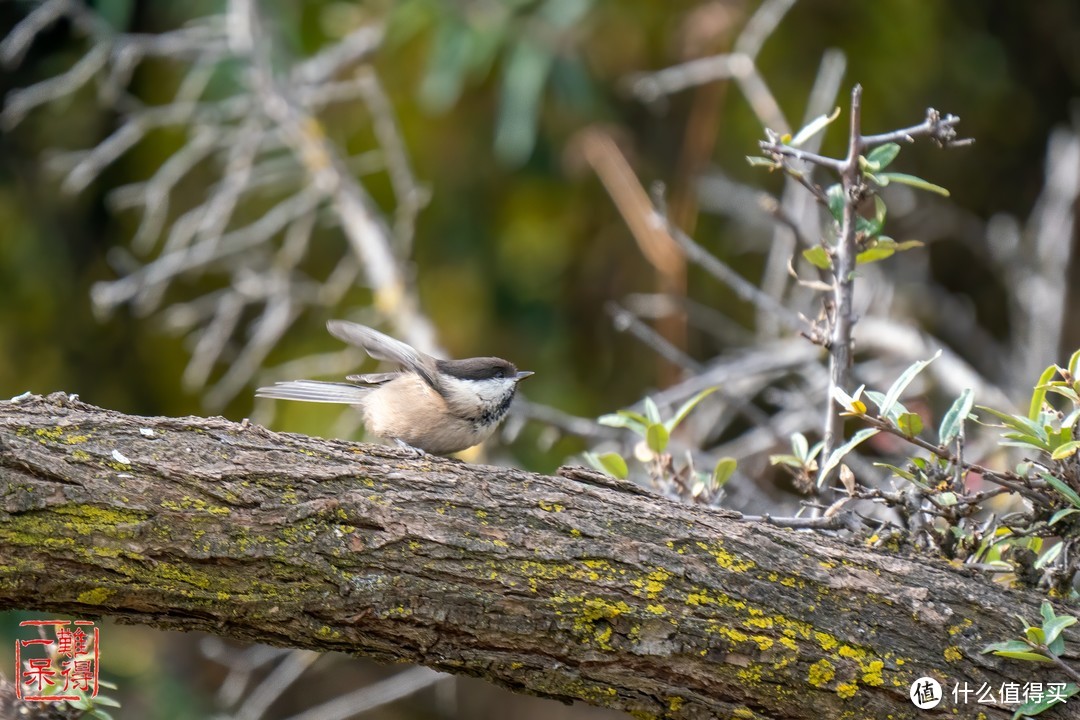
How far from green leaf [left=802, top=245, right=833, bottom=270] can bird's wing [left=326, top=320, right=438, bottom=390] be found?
4.52 ft

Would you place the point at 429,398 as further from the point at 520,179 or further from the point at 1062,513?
the point at 520,179

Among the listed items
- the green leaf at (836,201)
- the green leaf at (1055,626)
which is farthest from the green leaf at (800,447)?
the green leaf at (1055,626)

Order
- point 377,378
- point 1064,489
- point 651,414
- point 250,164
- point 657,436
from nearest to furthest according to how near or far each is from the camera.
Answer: point 1064,489
point 657,436
point 651,414
point 377,378
point 250,164

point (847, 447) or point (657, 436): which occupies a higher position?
point (657, 436)

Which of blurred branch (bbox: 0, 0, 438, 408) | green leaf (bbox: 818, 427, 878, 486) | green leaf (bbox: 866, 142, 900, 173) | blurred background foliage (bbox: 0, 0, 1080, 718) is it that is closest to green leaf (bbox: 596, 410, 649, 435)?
green leaf (bbox: 818, 427, 878, 486)

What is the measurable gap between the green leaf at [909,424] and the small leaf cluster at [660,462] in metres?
0.62


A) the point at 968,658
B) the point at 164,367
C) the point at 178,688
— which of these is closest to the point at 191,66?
the point at 164,367

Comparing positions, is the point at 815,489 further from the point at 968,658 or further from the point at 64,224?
the point at 64,224

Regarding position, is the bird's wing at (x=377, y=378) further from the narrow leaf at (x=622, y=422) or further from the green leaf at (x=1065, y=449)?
the green leaf at (x=1065, y=449)

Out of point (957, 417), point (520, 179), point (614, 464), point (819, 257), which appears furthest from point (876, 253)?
point (520, 179)

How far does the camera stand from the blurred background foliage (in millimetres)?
6477

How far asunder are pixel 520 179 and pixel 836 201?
13.5 feet

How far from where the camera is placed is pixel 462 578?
2316 millimetres

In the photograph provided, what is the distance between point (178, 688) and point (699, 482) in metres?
3.85
